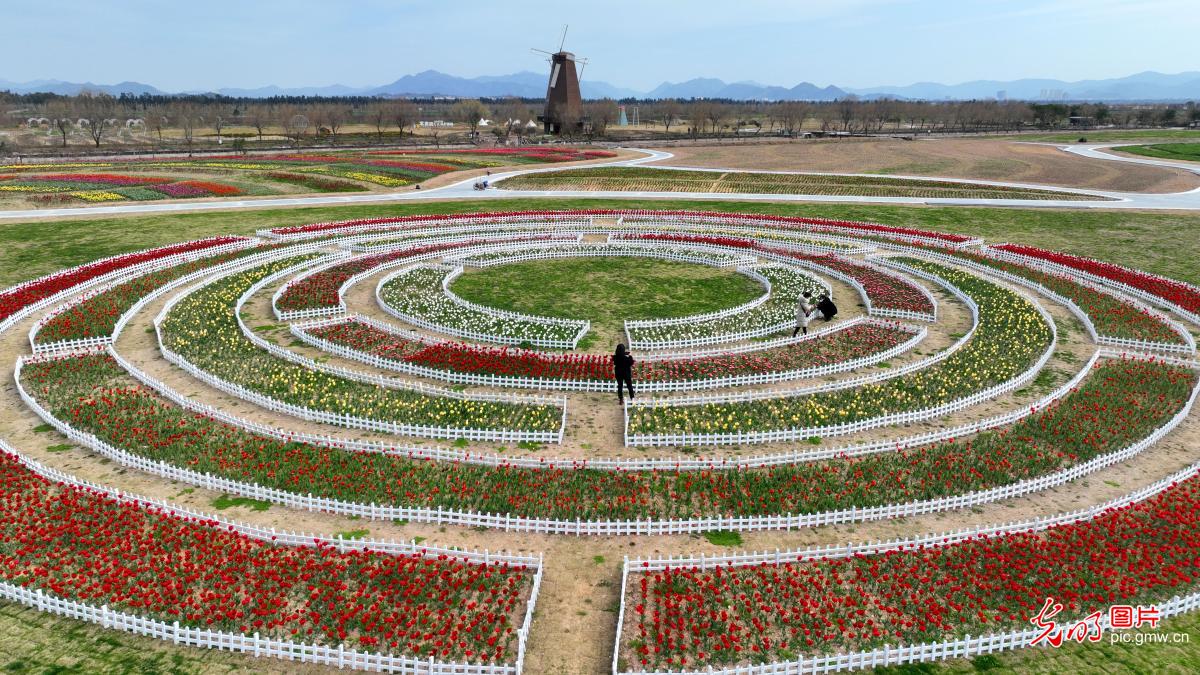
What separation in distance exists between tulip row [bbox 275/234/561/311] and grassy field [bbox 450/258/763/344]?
200 inches

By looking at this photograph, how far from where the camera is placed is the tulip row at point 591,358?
2592 centimetres

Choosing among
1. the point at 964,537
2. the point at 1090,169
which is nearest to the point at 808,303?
the point at 964,537

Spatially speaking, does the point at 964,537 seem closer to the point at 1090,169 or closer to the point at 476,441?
the point at 476,441

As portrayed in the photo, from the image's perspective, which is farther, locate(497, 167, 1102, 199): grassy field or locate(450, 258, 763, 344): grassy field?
locate(497, 167, 1102, 199): grassy field

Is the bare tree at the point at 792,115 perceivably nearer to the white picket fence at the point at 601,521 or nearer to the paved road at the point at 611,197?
the paved road at the point at 611,197

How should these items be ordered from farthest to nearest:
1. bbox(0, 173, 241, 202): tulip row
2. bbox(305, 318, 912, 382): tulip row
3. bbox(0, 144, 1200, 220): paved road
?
bbox(0, 173, 241, 202): tulip row → bbox(0, 144, 1200, 220): paved road → bbox(305, 318, 912, 382): tulip row

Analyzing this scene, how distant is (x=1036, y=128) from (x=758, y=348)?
205 m

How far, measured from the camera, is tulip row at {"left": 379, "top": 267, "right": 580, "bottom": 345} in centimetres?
2962

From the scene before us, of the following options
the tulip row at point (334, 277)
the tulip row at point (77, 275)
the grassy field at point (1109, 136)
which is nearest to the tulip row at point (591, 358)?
the tulip row at point (334, 277)

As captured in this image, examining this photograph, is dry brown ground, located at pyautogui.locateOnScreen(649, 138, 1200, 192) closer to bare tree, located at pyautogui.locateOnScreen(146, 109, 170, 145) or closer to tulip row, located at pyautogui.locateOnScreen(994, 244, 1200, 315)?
tulip row, located at pyautogui.locateOnScreen(994, 244, 1200, 315)

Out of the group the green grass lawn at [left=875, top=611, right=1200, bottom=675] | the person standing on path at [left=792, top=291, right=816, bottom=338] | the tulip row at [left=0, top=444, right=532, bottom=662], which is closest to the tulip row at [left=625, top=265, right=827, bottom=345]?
the person standing on path at [left=792, top=291, right=816, bottom=338]

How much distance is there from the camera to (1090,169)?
3588 inches

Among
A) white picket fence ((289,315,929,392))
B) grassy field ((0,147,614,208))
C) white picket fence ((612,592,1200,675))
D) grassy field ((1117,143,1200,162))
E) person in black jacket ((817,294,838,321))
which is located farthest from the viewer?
grassy field ((1117,143,1200,162))

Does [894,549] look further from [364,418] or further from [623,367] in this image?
[364,418]
